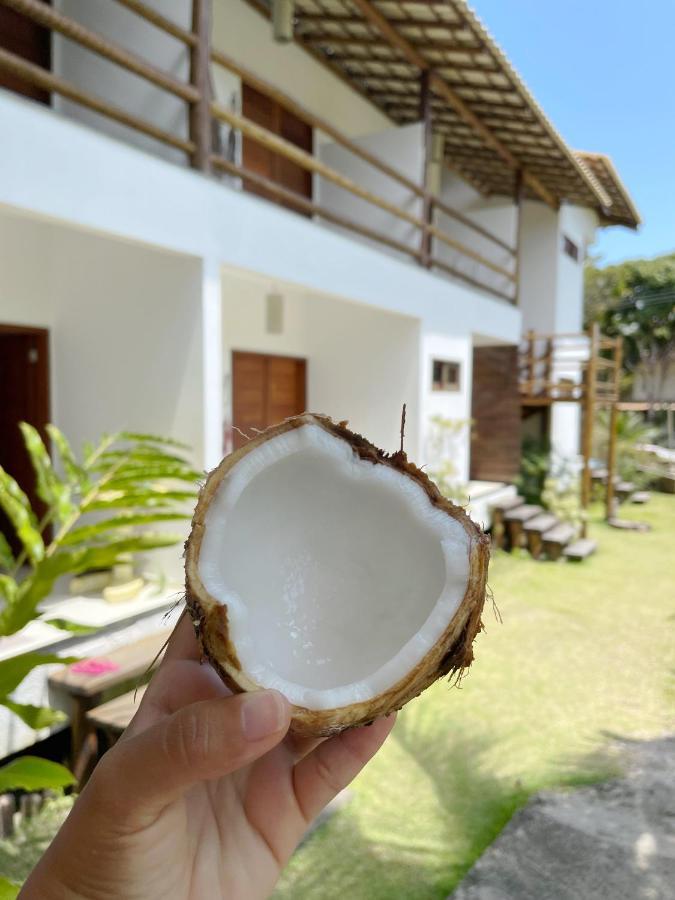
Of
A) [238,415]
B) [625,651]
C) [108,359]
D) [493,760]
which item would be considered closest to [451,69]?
[238,415]

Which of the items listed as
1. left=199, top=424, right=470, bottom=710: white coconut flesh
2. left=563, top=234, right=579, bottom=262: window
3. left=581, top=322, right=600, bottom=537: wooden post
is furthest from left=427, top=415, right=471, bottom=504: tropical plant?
left=563, top=234, right=579, bottom=262: window

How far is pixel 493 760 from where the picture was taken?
348 centimetres

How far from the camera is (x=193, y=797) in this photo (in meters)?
1.16

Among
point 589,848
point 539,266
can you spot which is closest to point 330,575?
point 589,848

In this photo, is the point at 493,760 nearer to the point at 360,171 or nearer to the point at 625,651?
the point at 625,651

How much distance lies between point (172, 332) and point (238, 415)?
98.6 inches

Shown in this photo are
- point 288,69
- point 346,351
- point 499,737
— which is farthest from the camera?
point 346,351

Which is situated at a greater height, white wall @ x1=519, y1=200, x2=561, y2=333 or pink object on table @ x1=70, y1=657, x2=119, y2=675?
white wall @ x1=519, y1=200, x2=561, y2=333

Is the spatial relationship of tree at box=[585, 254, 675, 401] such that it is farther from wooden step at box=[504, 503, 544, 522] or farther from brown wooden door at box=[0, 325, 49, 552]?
brown wooden door at box=[0, 325, 49, 552]

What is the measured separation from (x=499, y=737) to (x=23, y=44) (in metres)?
5.58

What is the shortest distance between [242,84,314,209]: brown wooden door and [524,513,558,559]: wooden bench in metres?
5.08

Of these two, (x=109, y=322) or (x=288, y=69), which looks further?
(x=288, y=69)

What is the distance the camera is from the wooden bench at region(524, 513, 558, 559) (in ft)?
26.9

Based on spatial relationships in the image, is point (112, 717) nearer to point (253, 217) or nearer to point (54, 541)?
point (54, 541)
